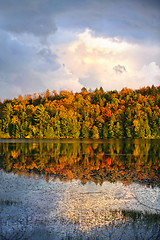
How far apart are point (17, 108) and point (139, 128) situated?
179 ft

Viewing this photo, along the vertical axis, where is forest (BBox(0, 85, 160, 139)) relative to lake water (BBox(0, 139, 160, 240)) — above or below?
above

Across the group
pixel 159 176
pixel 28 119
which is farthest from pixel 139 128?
pixel 159 176

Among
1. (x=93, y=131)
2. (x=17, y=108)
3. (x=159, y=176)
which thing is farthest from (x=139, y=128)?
(x=159, y=176)

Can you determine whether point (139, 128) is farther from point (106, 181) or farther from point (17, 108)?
point (106, 181)

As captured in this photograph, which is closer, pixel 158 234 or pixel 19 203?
pixel 158 234

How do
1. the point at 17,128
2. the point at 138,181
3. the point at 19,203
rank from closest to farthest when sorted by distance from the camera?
the point at 19,203, the point at 138,181, the point at 17,128

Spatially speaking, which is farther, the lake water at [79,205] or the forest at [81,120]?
the forest at [81,120]

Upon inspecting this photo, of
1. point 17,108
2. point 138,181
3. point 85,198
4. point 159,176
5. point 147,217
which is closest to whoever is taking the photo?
point 147,217

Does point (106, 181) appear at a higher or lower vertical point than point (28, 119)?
lower

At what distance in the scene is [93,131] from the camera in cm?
10019

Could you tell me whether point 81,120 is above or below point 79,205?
above

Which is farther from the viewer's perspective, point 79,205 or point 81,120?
point 81,120

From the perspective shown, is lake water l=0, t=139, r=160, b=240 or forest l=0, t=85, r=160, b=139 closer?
lake water l=0, t=139, r=160, b=240

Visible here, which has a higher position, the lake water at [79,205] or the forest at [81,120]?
the forest at [81,120]
